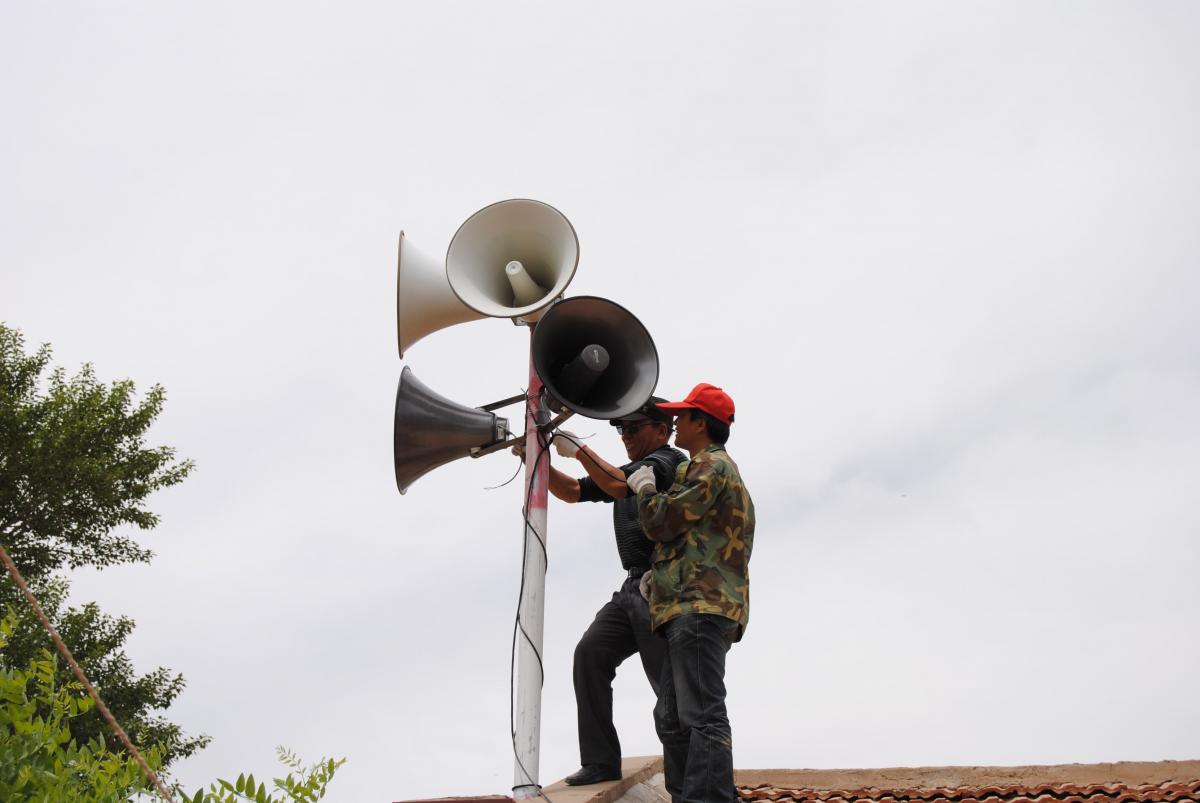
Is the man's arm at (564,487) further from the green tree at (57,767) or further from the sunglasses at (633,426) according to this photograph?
the green tree at (57,767)

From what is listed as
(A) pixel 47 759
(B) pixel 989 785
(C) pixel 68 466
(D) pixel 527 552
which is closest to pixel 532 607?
(D) pixel 527 552

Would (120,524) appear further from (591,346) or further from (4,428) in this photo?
(591,346)

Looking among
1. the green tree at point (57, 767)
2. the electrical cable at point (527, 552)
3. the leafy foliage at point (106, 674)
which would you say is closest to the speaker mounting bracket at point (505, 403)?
the electrical cable at point (527, 552)

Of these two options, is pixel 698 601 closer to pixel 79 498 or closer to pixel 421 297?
pixel 421 297

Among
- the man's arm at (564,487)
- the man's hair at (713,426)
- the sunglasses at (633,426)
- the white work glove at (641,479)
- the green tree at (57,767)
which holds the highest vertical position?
the sunglasses at (633,426)

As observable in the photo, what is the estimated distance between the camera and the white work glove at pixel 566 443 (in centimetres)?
448

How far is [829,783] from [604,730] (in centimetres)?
210

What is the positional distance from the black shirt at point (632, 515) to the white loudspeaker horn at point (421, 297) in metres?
0.96

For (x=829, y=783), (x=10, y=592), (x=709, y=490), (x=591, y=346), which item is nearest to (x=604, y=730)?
(x=709, y=490)

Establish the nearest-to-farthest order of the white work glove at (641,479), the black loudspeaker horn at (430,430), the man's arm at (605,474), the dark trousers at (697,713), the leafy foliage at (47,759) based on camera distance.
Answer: the leafy foliage at (47,759) → the dark trousers at (697,713) → the white work glove at (641,479) → the man's arm at (605,474) → the black loudspeaker horn at (430,430)

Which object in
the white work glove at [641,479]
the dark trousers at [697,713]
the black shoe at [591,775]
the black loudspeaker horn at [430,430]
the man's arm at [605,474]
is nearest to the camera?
the dark trousers at [697,713]

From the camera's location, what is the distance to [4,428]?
38.7 feet

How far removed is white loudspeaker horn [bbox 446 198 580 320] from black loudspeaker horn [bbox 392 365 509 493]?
45 cm

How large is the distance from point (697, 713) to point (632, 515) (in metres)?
1.03
